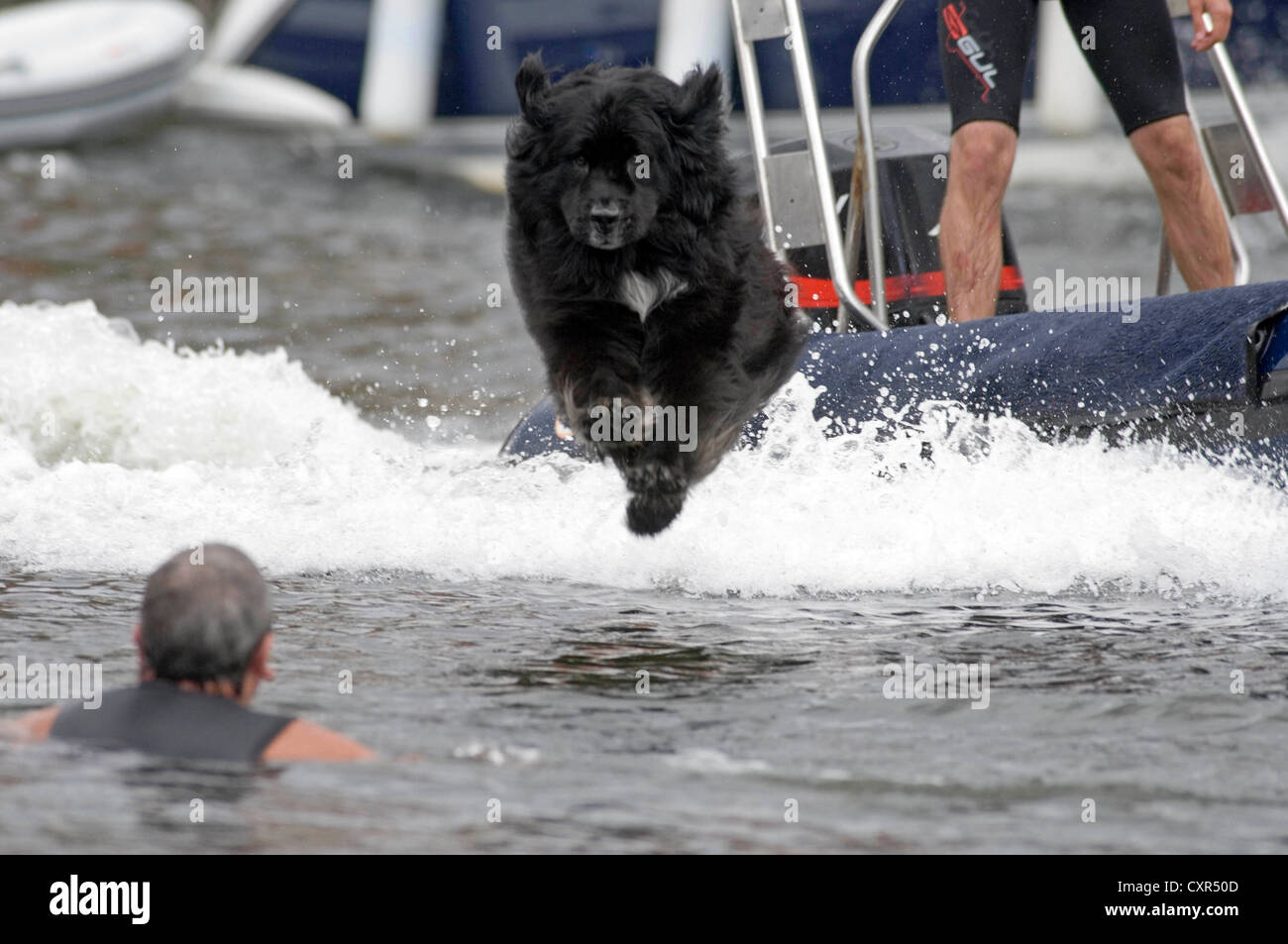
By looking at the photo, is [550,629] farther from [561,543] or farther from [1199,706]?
[1199,706]

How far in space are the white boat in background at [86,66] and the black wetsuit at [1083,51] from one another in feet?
41.8

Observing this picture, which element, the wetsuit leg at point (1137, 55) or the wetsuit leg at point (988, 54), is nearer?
the wetsuit leg at point (988, 54)

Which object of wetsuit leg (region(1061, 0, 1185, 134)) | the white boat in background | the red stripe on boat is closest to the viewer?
wetsuit leg (region(1061, 0, 1185, 134))

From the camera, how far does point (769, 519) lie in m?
5.14

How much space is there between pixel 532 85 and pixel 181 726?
2.01 meters

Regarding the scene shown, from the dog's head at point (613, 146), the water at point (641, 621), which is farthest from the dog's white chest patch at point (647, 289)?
the water at point (641, 621)

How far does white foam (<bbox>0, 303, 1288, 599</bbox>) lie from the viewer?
4.79 metres

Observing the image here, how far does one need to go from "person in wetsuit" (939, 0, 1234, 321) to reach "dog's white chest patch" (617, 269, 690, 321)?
1254 mm

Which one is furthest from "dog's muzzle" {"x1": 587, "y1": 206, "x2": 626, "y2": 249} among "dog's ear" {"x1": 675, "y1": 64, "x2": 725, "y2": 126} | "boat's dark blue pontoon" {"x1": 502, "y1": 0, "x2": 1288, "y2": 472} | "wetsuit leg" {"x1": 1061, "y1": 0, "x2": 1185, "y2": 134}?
"wetsuit leg" {"x1": 1061, "y1": 0, "x2": 1185, "y2": 134}

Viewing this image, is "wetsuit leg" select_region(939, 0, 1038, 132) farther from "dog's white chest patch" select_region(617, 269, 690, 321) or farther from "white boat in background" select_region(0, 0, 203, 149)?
"white boat in background" select_region(0, 0, 203, 149)

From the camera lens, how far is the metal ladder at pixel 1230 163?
5.88 metres

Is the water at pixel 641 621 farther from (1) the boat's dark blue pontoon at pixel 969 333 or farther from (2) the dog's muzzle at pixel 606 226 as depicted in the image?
(2) the dog's muzzle at pixel 606 226

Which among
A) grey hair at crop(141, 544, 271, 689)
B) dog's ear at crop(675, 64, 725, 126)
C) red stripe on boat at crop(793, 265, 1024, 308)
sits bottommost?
grey hair at crop(141, 544, 271, 689)

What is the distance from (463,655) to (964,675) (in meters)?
1.18
